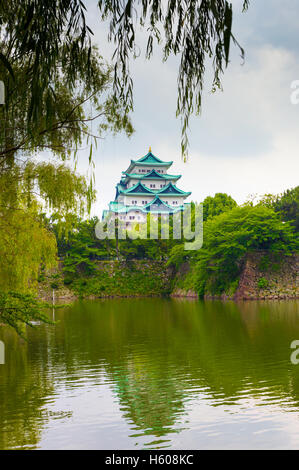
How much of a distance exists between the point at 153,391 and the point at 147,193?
143 ft

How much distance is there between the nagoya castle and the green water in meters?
36.2

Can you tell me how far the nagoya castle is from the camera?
49.6 meters

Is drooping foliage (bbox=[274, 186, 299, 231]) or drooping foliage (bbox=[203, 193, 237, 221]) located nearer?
drooping foliage (bbox=[274, 186, 299, 231])

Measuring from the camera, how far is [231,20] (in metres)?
2.62

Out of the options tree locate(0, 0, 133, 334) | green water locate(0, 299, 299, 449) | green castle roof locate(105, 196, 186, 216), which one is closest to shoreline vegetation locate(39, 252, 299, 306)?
green castle roof locate(105, 196, 186, 216)

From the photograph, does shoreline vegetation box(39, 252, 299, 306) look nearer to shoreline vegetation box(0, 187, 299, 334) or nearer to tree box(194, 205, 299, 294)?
shoreline vegetation box(0, 187, 299, 334)

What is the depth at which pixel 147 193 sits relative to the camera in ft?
165

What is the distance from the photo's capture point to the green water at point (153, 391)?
521 centimetres

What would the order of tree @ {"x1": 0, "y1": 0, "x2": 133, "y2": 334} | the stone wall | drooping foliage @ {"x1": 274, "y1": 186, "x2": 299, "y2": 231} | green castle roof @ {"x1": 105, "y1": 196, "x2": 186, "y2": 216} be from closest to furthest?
tree @ {"x1": 0, "y1": 0, "x2": 133, "y2": 334}, the stone wall, drooping foliage @ {"x1": 274, "y1": 186, "x2": 299, "y2": 231}, green castle roof @ {"x1": 105, "y1": 196, "x2": 186, "y2": 216}

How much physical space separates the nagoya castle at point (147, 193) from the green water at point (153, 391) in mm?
36212

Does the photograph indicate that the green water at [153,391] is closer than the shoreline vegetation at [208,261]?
Yes

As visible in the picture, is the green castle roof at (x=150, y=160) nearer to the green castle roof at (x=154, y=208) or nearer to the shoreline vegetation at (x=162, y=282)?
the green castle roof at (x=154, y=208)

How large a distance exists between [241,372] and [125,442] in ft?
12.4

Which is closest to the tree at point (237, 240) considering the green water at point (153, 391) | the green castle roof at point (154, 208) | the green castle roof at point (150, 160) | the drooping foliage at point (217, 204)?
the drooping foliage at point (217, 204)
